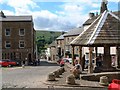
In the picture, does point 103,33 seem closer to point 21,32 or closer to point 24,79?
point 24,79

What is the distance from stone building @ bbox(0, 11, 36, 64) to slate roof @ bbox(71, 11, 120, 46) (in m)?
40.0

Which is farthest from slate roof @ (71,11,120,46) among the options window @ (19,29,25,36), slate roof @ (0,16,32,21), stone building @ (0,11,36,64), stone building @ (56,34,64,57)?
stone building @ (56,34,64,57)

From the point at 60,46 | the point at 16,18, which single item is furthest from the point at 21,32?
the point at 60,46

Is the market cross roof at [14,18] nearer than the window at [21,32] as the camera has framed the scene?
No

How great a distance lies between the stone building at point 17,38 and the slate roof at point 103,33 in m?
40.0

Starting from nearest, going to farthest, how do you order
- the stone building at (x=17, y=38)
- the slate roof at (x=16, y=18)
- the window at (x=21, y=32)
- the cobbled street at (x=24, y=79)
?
the cobbled street at (x=24, y=79) → the stone building at (x=17, y=38) → the window at (x=21, y=32) → the slate roof at (x=16, y=18)

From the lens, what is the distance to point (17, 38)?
66688mm

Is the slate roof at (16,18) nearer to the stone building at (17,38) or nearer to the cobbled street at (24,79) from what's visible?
the stone building at (17,38)

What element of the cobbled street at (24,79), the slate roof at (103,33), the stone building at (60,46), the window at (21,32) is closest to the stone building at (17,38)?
the window at (21,32)

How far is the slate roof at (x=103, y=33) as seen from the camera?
80.2 feet

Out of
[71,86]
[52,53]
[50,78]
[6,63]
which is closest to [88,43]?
[50,78]

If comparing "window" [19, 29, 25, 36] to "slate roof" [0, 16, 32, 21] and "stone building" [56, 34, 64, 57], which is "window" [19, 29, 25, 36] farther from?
"stone building" [56, 34, 64, 57]

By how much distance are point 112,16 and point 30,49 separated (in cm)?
4082

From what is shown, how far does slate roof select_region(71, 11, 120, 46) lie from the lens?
2444 cm
